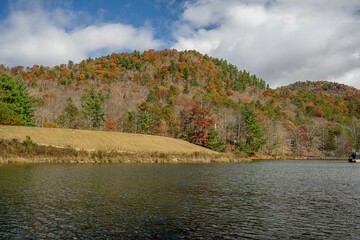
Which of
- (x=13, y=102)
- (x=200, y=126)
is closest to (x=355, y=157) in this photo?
(x=200, y=126)

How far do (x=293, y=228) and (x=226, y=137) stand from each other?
124m

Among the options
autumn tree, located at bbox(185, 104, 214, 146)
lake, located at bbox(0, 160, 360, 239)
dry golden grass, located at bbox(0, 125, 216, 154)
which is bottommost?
lake, located at bbox(0, 160, 360, 239)

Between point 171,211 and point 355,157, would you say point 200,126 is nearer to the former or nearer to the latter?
point 355,157

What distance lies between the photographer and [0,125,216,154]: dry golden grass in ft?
240

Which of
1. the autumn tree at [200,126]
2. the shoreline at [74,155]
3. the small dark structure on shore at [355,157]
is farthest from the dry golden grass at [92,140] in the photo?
the small dark structure on shore at [355,157]

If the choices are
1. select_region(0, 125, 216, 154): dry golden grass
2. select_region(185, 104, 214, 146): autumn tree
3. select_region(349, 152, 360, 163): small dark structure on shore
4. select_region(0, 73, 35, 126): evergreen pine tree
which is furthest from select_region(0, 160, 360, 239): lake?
select_region(349, 152, 360, 163): small dark structure on shore

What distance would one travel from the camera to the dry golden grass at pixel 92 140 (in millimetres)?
73250

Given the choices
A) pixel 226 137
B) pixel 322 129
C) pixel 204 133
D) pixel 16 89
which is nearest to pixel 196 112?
pixel 204 133

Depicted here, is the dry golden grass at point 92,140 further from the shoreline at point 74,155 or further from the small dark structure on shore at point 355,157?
the small dark structure on shore at point 355,157

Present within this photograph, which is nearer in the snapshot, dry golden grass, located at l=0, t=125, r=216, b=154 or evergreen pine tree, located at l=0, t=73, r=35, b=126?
dry golden grass, located at l=0, t=125, r=216, b=154

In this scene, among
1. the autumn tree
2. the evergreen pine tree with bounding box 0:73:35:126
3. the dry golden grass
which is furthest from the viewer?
the autumn tree

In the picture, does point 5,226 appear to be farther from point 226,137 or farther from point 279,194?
point 226,137

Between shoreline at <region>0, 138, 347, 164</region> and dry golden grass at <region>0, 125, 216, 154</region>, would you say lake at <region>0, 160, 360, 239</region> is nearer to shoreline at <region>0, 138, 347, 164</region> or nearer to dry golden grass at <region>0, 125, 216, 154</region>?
shoreline at <region>0, 138, 347, 164</region>

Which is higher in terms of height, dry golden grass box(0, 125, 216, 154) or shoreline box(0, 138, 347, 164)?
dry golden grass box(0, 125, 216, 154)
